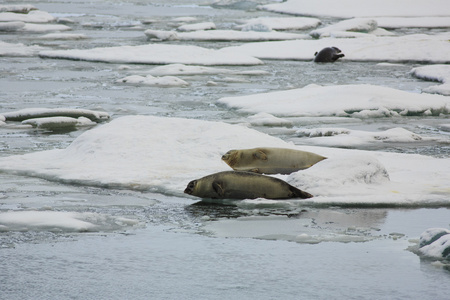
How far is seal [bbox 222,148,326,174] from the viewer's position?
6.29 m

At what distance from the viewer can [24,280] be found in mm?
3734

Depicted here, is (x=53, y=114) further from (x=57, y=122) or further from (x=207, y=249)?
(x=207, y=249)

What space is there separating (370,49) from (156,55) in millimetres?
4907

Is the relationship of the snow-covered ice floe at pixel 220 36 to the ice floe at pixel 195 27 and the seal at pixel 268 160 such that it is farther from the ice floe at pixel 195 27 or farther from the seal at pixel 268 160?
the seal at pixel 268 160

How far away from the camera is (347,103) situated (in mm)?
10648

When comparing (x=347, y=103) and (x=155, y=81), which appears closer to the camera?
(x=347, y=103)

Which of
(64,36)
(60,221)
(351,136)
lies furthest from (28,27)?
(60,221)

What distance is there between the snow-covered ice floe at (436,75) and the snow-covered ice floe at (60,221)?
8.53 meters

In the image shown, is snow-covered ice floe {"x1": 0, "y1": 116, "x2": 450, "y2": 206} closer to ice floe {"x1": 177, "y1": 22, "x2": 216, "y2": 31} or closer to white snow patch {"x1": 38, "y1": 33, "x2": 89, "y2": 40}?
white snow patch {"x1": 38, "y1": 33, "x2": 89, "y2": 40}

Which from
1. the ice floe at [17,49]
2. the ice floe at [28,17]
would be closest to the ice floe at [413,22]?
the ice floe at [28,17]

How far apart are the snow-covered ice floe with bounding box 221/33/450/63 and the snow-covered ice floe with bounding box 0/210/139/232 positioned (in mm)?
12914

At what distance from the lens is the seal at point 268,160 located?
629 cm

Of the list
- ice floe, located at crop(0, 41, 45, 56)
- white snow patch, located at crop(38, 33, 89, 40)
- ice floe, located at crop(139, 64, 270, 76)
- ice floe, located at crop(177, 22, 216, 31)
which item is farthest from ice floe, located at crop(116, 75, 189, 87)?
ice floe, located at crop(177, 22, 216, 31)

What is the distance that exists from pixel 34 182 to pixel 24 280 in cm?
250
